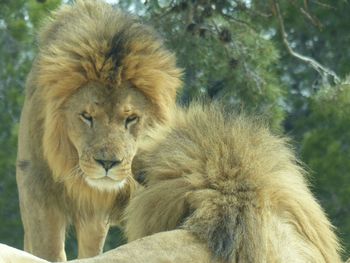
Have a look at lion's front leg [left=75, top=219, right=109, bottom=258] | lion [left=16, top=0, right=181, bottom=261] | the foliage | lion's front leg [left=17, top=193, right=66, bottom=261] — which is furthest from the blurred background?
lion's front leg [left=17, top=193, right=66, bottom=261]

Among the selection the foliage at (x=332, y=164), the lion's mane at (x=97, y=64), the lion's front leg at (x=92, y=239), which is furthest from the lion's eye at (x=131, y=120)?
the foliage at (x=332, y=164)

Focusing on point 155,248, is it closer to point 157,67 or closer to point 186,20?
point 157,67

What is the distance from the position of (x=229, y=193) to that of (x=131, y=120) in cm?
161

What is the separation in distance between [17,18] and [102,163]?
7.14 meters

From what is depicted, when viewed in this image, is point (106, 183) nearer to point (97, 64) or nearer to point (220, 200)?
point (97, 64)

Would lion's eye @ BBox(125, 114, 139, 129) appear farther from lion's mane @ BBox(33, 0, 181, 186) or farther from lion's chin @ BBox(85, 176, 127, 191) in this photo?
lion's chin @ BBox(85, 176, 127, 191)

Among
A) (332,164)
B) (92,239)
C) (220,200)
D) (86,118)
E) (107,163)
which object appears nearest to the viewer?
(220,200)

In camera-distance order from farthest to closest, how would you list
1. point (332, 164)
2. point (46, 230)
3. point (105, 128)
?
point (332, 164) → point (46, 230) → point (105, 128)

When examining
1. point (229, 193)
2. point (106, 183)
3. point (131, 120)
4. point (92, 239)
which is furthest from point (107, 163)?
point (229, 193)

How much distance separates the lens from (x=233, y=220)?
10.2ft

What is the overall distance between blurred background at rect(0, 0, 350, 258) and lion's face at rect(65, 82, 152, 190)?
38 centimetres

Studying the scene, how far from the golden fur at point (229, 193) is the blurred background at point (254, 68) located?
256 millimetres

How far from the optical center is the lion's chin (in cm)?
460

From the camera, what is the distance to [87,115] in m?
4.77
